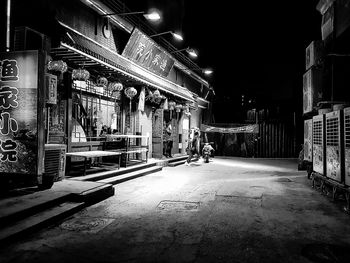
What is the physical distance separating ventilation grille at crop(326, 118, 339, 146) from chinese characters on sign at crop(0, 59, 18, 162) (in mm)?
10170

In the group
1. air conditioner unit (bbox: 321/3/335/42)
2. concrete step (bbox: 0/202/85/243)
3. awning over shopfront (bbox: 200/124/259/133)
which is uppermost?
air conditioner unit (bbox: 321/3/335/42)

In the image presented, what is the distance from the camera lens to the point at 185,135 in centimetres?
2562

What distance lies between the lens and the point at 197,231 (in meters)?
6.20

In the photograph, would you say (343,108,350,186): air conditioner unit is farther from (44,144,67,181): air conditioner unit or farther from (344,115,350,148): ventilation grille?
(44,144,67,181): air conditioner unit

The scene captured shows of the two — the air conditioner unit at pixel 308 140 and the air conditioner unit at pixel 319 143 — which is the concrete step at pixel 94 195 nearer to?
the air conditioner unit at pixel 319 143

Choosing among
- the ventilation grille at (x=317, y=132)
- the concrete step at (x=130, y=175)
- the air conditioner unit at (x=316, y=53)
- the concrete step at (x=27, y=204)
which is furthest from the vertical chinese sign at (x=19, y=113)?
the air conditioner unit at (x=316, y=53)

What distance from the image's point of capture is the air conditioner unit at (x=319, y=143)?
1031 cm

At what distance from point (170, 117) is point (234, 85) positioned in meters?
14.9

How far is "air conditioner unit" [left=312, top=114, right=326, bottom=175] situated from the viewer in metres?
10.3

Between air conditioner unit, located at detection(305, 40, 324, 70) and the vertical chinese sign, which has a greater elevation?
air conditioner unit, located at detection(305, 40, 324, 70)

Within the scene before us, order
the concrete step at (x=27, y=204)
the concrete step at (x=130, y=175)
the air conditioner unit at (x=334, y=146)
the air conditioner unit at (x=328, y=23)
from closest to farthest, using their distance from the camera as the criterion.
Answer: the concrete step at (x=27, y=204) → the air conditioner unit at (x=334, y=146) → the concrete step at (x=130, y=175) → the air conditioner unit at (x=328, y=23)

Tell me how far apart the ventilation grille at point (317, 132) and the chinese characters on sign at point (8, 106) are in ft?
35.2

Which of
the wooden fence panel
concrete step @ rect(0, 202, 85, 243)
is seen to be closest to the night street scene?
concrete step @ rect(0, 202, 85, 243)

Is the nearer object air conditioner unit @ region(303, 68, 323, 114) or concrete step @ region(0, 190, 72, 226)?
concrete step @ region(0, 190, 72, 226)
